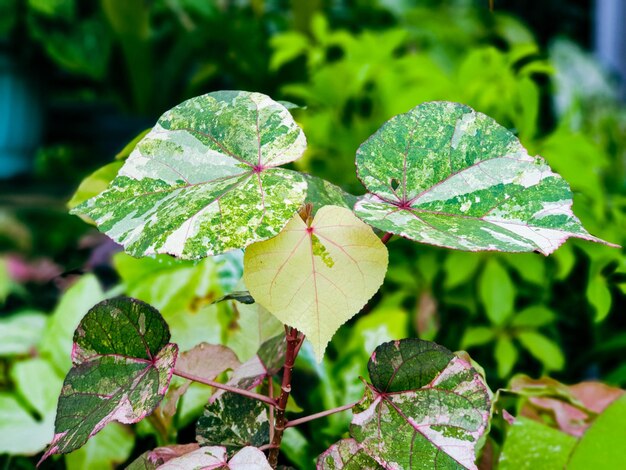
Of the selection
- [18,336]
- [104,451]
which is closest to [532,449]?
[104,451]

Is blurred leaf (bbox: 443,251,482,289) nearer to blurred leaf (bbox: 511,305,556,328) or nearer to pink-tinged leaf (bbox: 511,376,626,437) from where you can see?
blurred leaf (bbox: 511,305,556,328)

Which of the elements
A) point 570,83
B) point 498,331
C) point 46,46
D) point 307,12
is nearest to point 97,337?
point 498,331

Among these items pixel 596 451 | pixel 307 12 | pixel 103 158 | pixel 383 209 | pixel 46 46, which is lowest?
pixel 103 158

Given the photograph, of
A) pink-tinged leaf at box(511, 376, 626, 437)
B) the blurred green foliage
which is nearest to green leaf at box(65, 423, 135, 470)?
the blurred green foliage

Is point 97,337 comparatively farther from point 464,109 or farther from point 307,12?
point 307,12

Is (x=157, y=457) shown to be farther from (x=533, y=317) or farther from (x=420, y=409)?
(x=533, y=317)

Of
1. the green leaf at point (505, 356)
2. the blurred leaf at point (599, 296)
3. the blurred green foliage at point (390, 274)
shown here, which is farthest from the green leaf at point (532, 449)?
the green leaf at point (505, 356)

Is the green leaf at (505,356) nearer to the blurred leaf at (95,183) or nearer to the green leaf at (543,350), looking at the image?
the green leaf at (543,350)
